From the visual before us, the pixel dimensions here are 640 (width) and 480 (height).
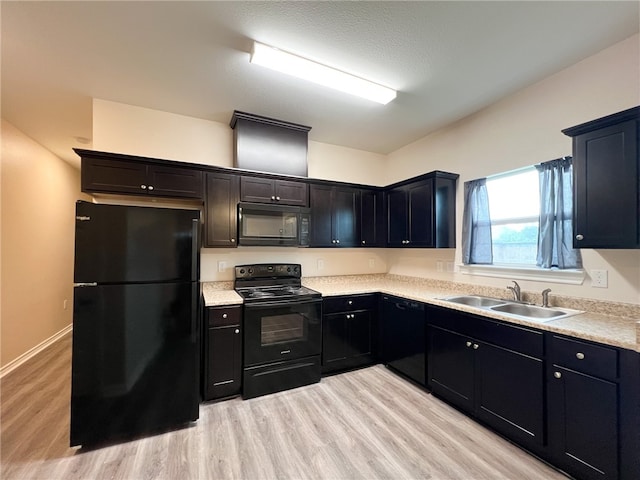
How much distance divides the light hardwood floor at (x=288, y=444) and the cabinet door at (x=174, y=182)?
1996 millimetres

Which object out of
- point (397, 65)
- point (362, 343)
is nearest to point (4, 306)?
point (362, 343)

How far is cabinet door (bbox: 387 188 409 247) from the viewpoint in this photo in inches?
134

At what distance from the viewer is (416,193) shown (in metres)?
3.23

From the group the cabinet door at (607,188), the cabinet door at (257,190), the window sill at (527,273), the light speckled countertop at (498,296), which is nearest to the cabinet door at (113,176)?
the cabinet door at (257,190)

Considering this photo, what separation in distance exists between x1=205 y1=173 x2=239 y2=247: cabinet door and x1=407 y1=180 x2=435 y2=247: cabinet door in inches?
81.1

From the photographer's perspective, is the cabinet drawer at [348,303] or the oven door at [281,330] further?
the cabinet drawer at [348,303]

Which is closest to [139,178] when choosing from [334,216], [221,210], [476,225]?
[221,210]

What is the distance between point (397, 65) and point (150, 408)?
328 centimetres

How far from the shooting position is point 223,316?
246 cm

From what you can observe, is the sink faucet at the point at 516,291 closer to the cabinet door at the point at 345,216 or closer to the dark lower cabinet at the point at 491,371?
the dark lower cabinet at the point at 491,371

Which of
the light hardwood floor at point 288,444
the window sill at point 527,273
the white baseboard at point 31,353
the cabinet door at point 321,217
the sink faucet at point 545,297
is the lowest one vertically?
the light hardwood floor at point 288,444

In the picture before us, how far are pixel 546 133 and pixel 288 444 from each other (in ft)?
10.7

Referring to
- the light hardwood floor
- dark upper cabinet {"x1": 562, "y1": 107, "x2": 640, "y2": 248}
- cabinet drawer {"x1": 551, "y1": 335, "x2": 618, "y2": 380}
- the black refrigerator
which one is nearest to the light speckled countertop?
cabinet drawer {"x1": 551, "y1": 335, "x2": 618, "y2": 380}

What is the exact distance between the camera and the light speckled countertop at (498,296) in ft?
5.23
